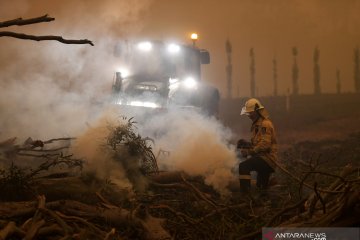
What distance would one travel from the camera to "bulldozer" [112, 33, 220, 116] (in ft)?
36.4

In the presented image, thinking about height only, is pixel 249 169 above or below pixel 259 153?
below

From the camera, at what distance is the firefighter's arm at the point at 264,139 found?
696 centimetres

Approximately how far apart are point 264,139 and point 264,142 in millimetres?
52

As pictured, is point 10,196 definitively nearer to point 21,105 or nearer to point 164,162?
point 164,162

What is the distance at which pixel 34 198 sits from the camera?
5469 mm

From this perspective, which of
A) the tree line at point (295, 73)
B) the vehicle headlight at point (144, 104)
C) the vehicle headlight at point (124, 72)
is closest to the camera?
the vehicle headlight at point (144, 104)

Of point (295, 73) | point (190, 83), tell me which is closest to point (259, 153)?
point (190, 83)

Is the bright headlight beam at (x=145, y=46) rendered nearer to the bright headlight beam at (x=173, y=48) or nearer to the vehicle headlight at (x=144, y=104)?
the bright headlight beam at (x=173, y=48)

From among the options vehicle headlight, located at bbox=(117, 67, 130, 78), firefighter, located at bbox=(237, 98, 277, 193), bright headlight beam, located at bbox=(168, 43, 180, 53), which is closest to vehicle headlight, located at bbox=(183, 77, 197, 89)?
bright headlight beam, located at bbox=(168, 43, 180, 53)

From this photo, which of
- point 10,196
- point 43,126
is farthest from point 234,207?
point 43,126

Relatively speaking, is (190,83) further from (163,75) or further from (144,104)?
(144,104)

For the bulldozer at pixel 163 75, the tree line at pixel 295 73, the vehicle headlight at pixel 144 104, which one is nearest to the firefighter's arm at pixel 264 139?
the bulldozer at pixel 163 75

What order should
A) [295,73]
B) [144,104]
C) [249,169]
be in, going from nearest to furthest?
[249,169]
[144,104]
[295,73]

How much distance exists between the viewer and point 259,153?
6980 mm
